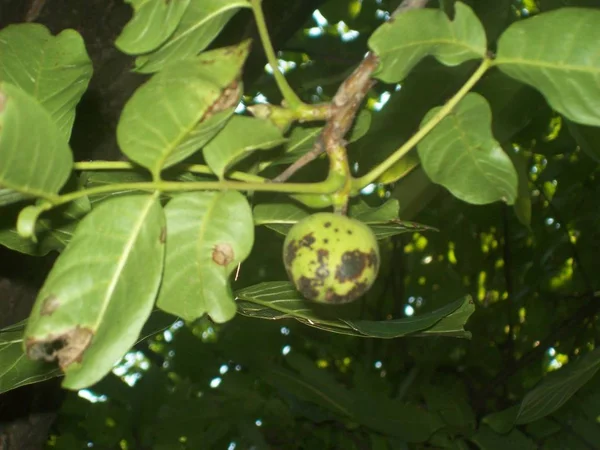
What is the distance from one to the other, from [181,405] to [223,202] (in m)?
1.93

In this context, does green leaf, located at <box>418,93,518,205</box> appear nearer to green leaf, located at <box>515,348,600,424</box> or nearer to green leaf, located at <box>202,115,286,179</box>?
green leaf, located at <box>202,115,286,179</box>

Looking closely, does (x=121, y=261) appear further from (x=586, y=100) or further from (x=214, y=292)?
(x=586, y=100)

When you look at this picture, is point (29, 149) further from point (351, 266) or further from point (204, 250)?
point (351, 266)

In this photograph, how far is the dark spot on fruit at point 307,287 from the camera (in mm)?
830

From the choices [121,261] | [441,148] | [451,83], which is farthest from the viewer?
[451,83]

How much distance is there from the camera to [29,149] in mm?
662

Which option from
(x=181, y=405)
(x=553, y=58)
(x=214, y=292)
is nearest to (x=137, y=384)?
(x=181, y=405)

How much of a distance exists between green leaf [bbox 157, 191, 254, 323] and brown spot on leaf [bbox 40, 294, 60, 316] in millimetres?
132

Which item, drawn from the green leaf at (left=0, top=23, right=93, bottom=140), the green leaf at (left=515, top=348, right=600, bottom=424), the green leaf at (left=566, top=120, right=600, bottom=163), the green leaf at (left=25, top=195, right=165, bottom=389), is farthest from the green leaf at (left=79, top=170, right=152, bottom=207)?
the green leaf at (left=515, top=348, right=600, bottom=424)

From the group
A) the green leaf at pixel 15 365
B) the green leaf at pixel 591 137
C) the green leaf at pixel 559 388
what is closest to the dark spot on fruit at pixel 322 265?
the green leaf at pixel 15 365

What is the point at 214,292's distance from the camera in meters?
0.81

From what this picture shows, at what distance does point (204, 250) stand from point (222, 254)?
0.08ft

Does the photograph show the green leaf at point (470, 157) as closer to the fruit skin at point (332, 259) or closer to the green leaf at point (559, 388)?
the fruit skin at point (332, 259)

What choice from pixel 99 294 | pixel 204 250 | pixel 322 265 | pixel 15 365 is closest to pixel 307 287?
pixel 322 265
